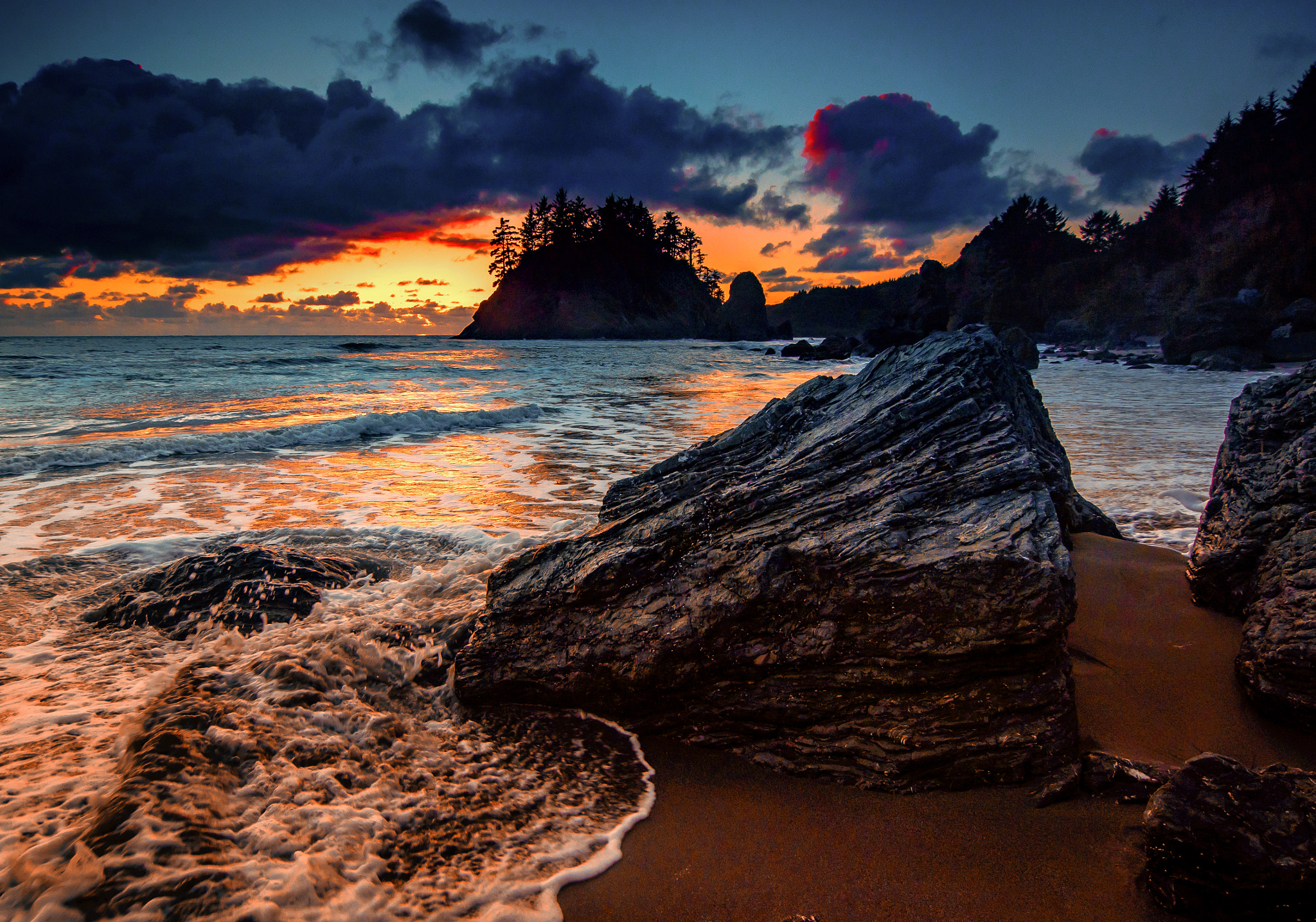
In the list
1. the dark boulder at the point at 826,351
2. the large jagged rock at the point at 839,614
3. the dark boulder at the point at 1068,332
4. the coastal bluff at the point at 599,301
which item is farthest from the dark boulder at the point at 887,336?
the large jagged rock at the point at 839,614

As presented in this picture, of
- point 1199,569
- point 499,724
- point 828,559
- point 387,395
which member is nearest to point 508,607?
point 499,724

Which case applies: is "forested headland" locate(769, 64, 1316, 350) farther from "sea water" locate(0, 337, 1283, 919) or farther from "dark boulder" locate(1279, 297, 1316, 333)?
"sea water" locate(0, 337, 1283, 919)

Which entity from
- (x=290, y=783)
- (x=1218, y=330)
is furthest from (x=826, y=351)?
(x=290, y=783)

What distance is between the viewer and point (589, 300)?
83625 millimetres

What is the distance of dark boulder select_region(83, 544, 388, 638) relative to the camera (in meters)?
3.45

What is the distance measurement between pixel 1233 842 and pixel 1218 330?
114ft

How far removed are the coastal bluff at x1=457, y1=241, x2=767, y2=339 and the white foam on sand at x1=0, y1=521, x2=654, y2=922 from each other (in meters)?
81.1

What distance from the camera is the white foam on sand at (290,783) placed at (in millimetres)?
1809

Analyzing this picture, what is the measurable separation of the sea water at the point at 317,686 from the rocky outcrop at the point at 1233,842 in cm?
160

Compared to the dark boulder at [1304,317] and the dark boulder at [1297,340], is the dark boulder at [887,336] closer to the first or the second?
the dark boulder at [1297,340]

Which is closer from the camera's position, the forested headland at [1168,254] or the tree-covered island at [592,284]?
the forested headland at [1168,254]

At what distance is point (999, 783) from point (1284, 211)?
167 ft

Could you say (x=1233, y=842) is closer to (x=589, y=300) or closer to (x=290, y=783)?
(x=290, y=783)

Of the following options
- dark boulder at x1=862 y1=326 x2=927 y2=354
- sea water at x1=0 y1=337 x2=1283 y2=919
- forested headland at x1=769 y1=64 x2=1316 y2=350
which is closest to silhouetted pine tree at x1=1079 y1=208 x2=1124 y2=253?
forested headland at x1=769 y1=64 x2=1316 y2=350
